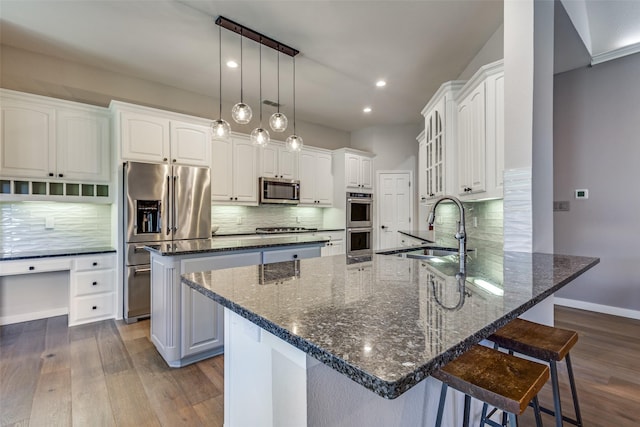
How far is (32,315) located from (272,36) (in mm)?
3847

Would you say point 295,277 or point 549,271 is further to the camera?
point 549,271

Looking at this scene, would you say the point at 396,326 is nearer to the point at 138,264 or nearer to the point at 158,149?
the point at 138,264

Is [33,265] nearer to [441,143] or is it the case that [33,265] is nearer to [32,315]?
[32,315]

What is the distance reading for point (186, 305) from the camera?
221 centimetres

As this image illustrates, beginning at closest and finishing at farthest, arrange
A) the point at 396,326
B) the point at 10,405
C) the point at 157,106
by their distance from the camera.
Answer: the point at 396,326
the point at 10,405
the point at 157,106

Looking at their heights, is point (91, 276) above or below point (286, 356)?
below

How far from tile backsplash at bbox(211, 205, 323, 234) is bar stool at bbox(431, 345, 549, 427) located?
401cm

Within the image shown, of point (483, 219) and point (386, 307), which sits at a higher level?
point (483, 219)

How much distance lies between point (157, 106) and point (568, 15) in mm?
4424

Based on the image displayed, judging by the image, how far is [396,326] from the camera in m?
0.67

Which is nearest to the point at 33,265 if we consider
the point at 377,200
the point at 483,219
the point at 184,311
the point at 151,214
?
the point at 151,214

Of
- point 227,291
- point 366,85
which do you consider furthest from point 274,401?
point 366,85

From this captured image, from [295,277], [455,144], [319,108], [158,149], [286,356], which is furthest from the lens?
[319,108]

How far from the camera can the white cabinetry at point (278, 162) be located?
4.79m
